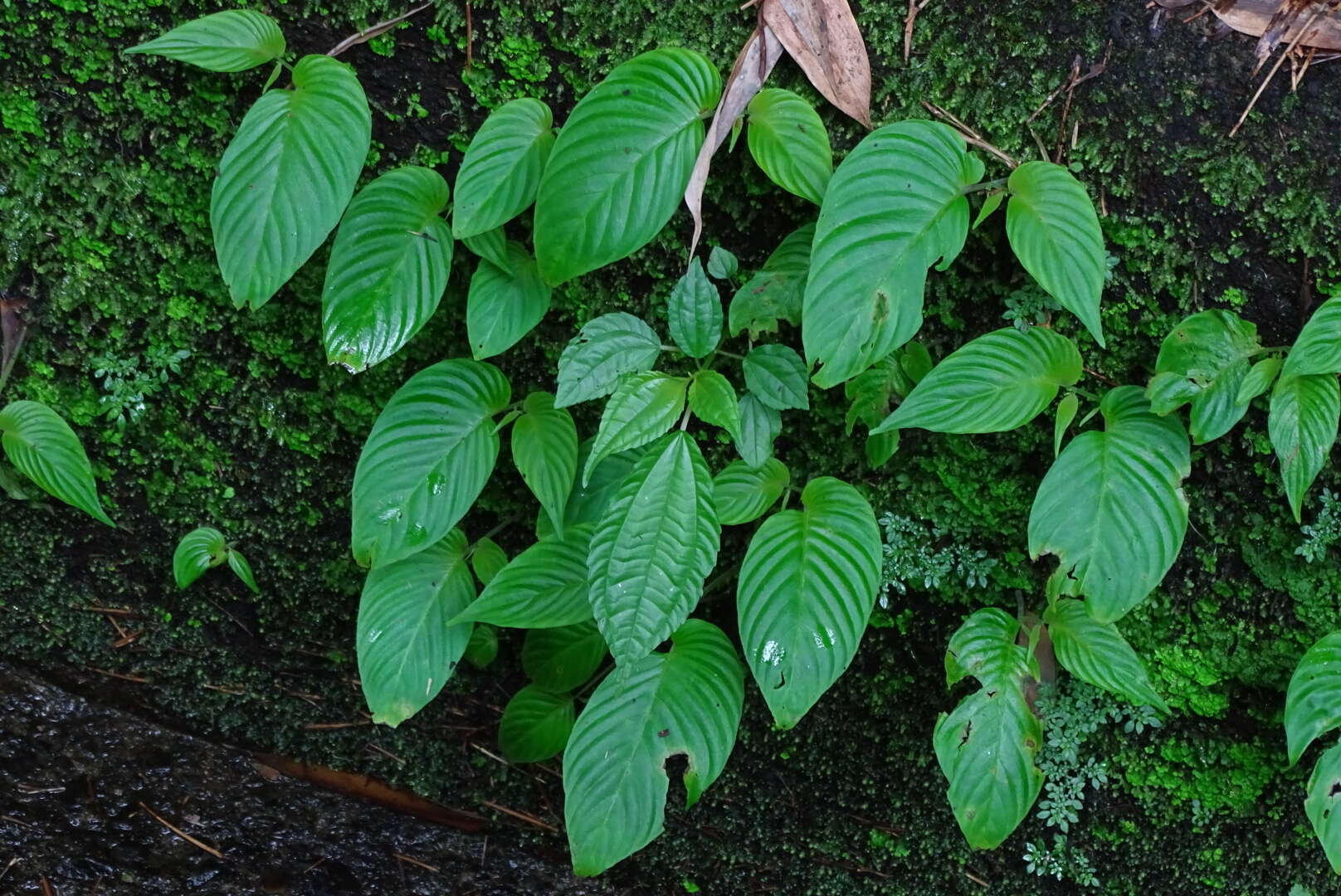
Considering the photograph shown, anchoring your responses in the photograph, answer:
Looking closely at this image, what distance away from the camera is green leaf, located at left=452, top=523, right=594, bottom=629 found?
5.06 ft

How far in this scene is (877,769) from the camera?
1776 mm

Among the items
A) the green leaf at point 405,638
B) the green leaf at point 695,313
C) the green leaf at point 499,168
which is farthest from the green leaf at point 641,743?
the green leaf at point 499,168

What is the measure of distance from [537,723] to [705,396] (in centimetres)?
76

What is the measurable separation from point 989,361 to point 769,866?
3.66ft

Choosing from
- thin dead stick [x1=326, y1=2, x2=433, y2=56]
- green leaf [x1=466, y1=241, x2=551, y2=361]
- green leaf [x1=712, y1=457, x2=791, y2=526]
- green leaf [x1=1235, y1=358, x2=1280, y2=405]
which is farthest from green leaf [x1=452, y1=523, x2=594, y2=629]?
green leaf [x1=1235, y1=358, x2=1280, y2=405]

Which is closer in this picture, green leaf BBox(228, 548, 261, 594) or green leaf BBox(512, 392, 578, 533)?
green leaf BBox(512, 392, 578, 533)

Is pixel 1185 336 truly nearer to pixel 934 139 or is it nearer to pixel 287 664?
pixel 934 139

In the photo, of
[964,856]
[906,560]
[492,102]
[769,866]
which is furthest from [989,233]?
[769,866]

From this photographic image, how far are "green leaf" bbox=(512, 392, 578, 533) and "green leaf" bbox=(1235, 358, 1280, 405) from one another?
3.38 ft

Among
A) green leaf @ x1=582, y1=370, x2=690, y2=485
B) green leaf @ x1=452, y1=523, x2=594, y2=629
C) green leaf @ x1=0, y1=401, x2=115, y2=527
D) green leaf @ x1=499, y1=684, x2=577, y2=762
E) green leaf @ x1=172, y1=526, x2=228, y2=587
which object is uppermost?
green leaf @ x1=582, y1=370, x2=690, y2=485

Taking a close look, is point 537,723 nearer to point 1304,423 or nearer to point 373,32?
point 373,32

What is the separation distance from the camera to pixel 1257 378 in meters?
1.39

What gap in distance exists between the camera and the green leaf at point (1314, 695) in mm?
1447

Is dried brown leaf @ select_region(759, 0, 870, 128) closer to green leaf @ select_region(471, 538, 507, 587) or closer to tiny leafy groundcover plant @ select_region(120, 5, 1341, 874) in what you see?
tiny leafy groundcover plant @ select_region(120, 5, 1341, 874)
